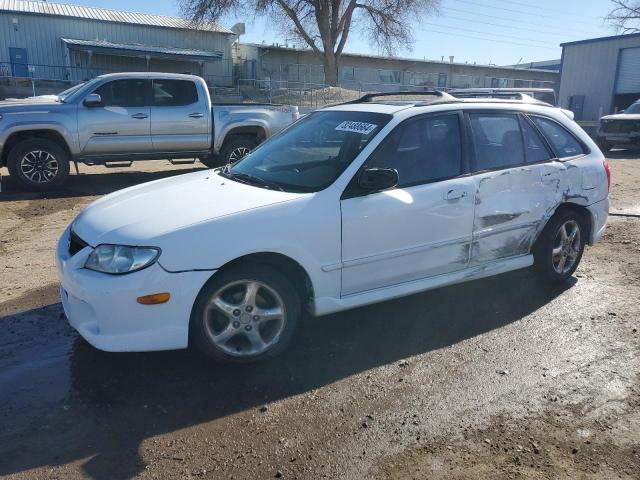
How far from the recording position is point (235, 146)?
10.6 m

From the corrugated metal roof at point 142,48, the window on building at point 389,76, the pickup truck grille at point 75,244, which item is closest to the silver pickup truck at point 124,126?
the pickup truck grille at point 75,244

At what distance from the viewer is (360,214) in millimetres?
3609

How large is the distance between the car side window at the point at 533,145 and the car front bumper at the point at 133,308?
3058mm

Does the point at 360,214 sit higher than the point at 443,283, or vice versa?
the point at 360,214

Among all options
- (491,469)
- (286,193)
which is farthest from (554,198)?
(491,469)

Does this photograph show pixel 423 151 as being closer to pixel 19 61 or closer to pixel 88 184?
pixel 88 184

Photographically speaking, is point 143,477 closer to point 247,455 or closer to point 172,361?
point 247,455

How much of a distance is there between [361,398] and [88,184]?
8.58m

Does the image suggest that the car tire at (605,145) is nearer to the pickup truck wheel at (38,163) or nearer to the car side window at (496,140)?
the car side window at (496,140)

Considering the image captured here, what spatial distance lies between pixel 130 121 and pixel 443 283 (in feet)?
24.5

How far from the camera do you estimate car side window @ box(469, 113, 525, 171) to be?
14.3 feet

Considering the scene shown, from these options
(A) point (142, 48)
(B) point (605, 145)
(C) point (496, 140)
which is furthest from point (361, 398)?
(A) point (142, 48)

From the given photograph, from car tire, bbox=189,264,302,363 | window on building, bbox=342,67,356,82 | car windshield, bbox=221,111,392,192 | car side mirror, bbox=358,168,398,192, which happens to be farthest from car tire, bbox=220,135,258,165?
window on building, bbox=342,67,356,82

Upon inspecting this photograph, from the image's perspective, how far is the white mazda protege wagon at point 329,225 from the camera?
3.13 meters
